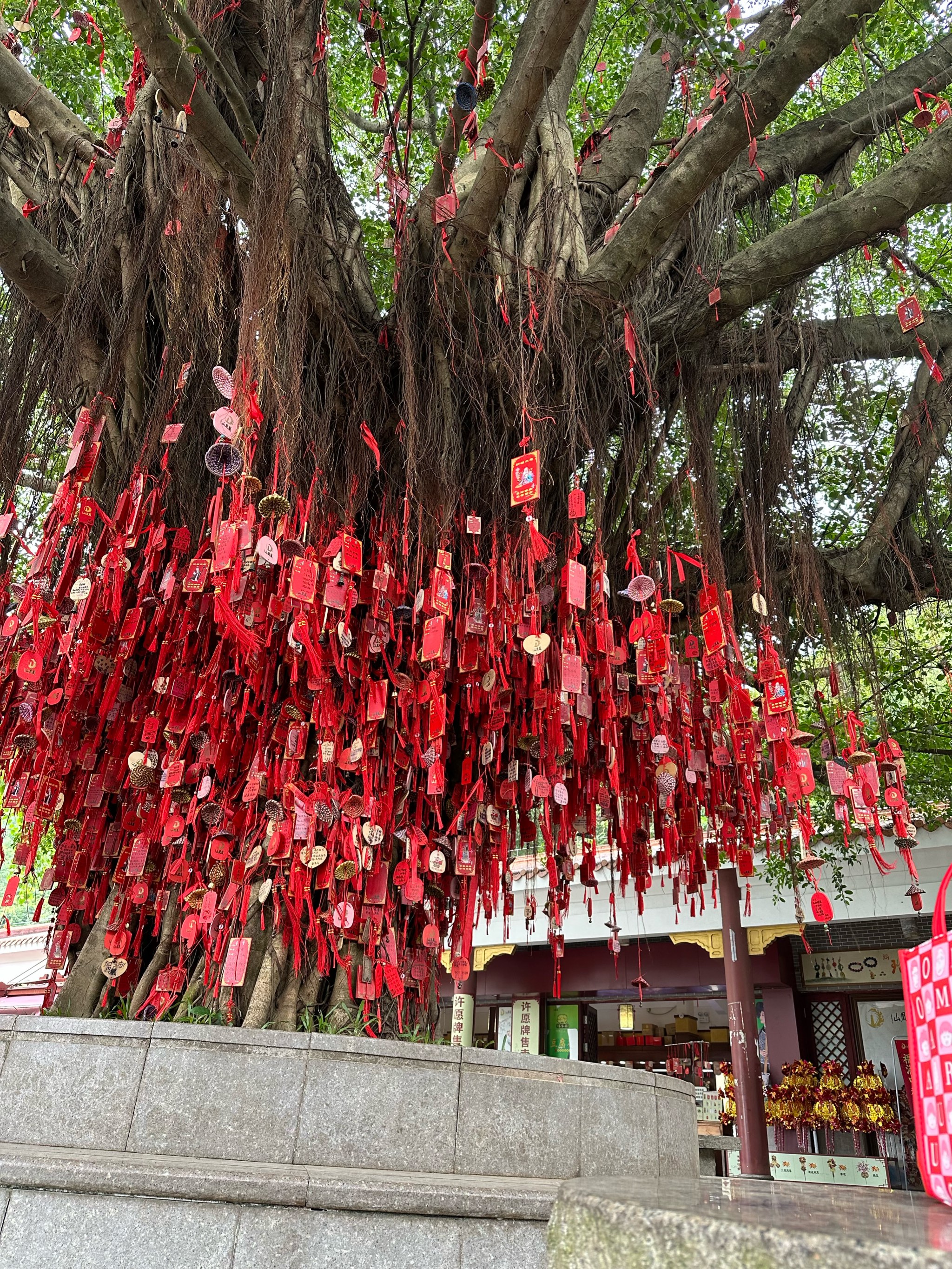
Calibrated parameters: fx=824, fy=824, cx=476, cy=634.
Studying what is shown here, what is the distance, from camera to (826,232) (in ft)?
9.01

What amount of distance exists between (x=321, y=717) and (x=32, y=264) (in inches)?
70.9

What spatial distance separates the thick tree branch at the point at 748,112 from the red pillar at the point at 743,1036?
5.03m

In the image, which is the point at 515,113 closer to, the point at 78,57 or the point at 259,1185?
the point at 259,1185

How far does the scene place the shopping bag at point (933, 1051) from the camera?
31.4 inches

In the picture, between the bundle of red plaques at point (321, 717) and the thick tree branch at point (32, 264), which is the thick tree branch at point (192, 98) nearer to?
the bundle of red plaques at point (321, 717)

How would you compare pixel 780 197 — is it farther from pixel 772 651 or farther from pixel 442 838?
pixel 442 838

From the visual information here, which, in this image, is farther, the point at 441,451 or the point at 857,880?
the point at 857,880

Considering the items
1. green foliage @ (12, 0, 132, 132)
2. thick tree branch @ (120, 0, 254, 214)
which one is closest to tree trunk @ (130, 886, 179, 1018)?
thick tree branch @ (120, 0, 254, 214)

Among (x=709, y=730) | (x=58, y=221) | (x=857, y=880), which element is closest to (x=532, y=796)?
(x=709, y=730)

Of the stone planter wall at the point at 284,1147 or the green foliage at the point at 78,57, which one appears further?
the green foliage at the point at 78,57

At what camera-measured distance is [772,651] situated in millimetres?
3299

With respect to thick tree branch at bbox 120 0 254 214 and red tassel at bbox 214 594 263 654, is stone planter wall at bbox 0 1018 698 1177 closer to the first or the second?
red tassel at bbox 214 594 263 654

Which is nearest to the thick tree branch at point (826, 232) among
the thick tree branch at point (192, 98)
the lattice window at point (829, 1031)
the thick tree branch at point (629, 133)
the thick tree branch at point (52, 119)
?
the thick tree branch at point (629, 133)

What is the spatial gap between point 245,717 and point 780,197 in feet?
13.7
